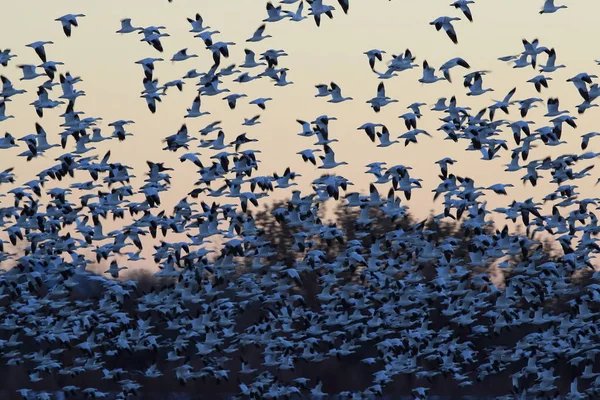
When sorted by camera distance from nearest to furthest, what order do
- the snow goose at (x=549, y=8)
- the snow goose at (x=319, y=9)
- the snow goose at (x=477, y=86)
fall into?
the snow goose at (x=319, y=9), the snow goose at (x=549, y=8), the snow goose at (x=477, y=86)

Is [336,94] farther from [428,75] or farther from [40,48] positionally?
[40,48]

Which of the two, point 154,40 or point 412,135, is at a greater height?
point 154,40

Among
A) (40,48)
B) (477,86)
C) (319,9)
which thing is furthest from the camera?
(477,86)

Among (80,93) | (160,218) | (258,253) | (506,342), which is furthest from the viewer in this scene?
(506,342)

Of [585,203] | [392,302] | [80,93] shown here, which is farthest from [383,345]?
[80,93]

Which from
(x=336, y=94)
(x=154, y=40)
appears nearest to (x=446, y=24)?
(x=336, y=94)

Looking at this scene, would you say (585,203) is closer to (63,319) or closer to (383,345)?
(383,345)

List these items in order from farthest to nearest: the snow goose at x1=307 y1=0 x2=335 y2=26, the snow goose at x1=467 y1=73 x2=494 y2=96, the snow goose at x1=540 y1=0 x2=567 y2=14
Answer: the snow goose at x1=467 y1=73 x2=494 y2=96, the snow goose at x1=540 y1=0 x2=567 y2=14, the snow goose at x1=307 y1=0 x2=335 y2=26

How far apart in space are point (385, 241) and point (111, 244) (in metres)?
6.68

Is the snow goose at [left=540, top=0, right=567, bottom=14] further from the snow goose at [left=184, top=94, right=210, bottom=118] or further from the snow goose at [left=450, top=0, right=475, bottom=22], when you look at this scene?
the snow goose at [left=184, top=94, right=210, bottom=118]

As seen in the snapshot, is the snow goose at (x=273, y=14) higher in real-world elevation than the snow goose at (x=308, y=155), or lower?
higher

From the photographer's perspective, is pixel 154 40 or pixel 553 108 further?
pixel 553 108

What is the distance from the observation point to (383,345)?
38594mm

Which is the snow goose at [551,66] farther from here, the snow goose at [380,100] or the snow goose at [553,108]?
the snow goose at [380,100]
